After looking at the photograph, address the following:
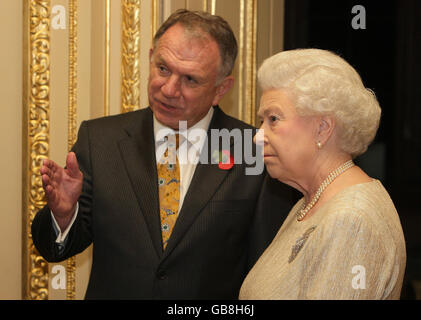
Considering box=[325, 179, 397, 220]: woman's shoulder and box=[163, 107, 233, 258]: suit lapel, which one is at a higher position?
box=[325, 179, 397, 220]: woman's shoulder

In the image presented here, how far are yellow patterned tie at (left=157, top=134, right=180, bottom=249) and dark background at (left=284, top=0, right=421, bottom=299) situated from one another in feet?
9.35

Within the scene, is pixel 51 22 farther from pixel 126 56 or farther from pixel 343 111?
pixel 343 111

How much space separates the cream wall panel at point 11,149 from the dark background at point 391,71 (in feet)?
8.61

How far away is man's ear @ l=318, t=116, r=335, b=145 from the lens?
1.87 meters

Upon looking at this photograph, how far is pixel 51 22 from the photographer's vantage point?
296 centimetres

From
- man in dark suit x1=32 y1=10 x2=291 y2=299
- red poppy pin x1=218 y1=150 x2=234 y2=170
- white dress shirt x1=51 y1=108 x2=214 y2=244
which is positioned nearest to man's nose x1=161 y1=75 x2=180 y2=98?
man in dark suit x1=32 y1=10 x2=291 y2=299

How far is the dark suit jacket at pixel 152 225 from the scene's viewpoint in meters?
2.27

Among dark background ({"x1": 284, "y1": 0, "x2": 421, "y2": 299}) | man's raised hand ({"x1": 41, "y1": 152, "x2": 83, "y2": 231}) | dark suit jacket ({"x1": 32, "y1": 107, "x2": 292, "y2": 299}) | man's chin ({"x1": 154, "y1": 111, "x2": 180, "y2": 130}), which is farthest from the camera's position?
dark background ({"x1": 284, "y1": 0, "x2": 421, "y2": 299})

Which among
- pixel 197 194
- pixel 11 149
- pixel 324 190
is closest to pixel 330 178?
pixel 324 190

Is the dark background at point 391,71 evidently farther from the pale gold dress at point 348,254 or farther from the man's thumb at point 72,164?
the pale gold dress at point 348,254

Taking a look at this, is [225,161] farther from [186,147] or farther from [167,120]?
[167,120]

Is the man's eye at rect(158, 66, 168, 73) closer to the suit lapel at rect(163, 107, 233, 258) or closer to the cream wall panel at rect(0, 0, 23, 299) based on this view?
the suit lapel at rect(163, 107, 233, 258)

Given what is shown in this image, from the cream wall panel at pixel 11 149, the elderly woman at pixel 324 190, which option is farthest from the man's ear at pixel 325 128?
the cream wall panel at pixel 11 149
